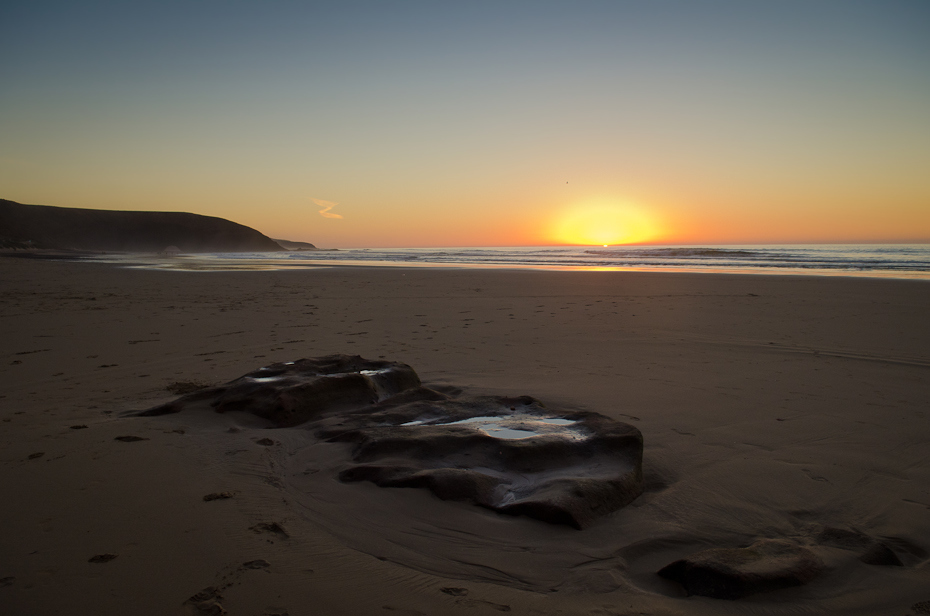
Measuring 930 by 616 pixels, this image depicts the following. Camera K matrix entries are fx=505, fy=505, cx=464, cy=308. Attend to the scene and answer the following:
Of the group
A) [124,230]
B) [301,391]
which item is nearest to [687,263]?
[301,391]

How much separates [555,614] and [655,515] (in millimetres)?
843

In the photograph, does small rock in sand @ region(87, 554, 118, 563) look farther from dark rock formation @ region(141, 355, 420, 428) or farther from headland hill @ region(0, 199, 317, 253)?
headland hill @ region(0, 199, 317, 253)

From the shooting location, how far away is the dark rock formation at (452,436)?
2.28m

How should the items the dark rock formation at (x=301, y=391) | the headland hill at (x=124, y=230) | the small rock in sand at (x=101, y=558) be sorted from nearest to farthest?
the small rock in sand at (x=101, y=558) → the dark rock formation at (x=301, y=391) → the headland hill at (x=124, y=230)

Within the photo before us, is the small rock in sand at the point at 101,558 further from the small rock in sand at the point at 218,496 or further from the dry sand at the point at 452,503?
the small rock in sand at the point at 218,496

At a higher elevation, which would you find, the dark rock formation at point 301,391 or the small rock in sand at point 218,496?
the dark rock formation at point 301,391

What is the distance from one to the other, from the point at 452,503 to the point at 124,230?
101m

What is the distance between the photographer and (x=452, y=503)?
2.26 metres

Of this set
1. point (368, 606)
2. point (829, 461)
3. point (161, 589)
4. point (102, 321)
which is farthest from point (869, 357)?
point (102, 321)

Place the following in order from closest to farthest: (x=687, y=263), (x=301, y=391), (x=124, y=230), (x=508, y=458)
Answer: (x=508, y=458)
(x=301, y=391)
(x=687, y=263)
(x=124, y=230)

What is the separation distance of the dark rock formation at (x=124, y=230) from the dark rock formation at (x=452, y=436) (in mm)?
70637

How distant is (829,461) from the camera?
2.79 metres

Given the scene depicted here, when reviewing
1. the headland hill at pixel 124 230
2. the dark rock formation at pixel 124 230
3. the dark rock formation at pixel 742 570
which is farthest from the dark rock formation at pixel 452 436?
the dark rock formation at pixel 124 230

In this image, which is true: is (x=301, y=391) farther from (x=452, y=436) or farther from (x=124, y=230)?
(x=124, y=230)
